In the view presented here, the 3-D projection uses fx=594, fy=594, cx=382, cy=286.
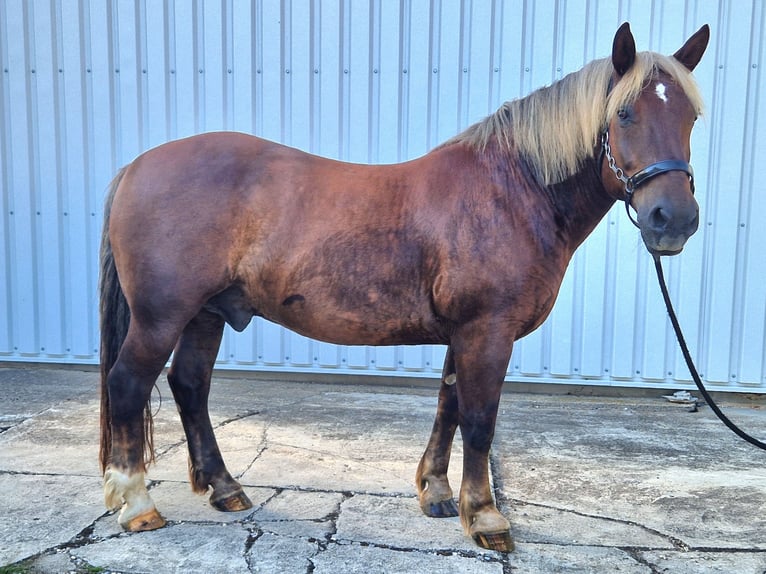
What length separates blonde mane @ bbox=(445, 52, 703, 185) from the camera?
1.97 meters

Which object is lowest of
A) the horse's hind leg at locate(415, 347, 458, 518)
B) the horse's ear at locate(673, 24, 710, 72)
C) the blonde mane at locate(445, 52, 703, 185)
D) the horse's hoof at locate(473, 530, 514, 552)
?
the horse's hoof at locate(473, 530, 514, 552)

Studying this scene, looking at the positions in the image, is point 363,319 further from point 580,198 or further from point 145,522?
point 145,522

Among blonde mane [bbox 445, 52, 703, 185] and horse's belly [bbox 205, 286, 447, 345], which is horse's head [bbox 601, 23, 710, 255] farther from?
horse's belly [bbox 205, 286, 447, 345]

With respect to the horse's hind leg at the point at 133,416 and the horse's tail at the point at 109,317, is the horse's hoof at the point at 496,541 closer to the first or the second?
the horse's hind leg at the point at 133,416

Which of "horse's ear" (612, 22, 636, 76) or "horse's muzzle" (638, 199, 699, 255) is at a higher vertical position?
"horse's ear" (612, 22, 636, 76)

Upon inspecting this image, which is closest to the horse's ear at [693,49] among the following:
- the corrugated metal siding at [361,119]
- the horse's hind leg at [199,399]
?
the horse's hind leg at [199,399]

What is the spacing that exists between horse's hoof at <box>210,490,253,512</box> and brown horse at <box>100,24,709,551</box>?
234 millimetres

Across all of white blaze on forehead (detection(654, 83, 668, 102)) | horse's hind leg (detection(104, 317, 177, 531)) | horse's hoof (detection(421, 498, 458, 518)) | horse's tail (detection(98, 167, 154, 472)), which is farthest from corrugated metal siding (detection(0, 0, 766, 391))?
white blaze on forehead (detection(654, 83, 668, 102))

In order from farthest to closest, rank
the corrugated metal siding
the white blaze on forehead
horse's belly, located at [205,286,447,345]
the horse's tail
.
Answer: the corrugated metal siding
the horse's tail
horse's belly, located at [205,286,447,345]
the white blaze on forehead

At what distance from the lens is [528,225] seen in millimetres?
2154

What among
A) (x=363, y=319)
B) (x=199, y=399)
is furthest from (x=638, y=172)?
(x=199, y=399)

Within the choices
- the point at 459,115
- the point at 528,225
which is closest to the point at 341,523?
the point at 528,225

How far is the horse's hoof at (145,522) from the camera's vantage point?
2218 mm

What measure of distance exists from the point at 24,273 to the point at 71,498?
300 centimetres
